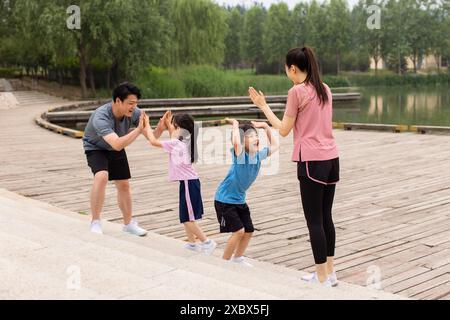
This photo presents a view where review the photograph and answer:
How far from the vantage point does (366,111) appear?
29.7 meters

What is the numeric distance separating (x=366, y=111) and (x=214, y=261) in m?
26.6

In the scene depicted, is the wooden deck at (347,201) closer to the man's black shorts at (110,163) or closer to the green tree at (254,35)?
the man's black shorts at (110,163)

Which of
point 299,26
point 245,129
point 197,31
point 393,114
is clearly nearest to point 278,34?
point 299,26

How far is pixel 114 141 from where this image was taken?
4719 mm

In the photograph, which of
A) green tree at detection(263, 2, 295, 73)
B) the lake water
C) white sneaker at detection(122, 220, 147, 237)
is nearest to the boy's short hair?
white sneaker at detection(122, 220, 147, 237)

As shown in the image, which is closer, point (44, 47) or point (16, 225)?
point (16, 225)

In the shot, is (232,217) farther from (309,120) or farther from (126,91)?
(126,91)

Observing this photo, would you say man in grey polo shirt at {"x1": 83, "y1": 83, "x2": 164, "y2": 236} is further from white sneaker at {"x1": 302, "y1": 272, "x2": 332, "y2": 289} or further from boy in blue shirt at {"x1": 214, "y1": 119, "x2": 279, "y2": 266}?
white sneaker at {"x1": 302, "y1": 272, "x2": 332, "y2": 289}

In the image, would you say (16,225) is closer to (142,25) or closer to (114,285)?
(114,285)

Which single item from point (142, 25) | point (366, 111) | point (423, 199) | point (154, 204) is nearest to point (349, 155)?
point (423, 199)

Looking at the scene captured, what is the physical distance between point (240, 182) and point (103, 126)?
4.10 ft

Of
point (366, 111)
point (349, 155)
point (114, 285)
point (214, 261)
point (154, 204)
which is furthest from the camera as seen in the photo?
point (366, 111)

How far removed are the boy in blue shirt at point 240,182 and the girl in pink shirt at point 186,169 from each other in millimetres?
364
